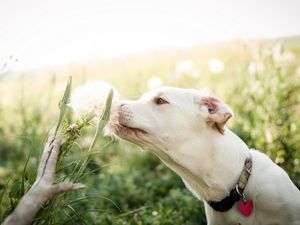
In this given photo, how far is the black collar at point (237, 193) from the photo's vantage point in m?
2.87

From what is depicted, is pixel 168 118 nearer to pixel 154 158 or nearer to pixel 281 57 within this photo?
pixel 281 57

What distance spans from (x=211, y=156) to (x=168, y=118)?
41cm

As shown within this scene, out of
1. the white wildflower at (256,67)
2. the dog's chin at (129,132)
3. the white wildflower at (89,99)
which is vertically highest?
the white wildflower at (89,99)

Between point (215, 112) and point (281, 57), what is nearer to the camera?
point (215, 112)

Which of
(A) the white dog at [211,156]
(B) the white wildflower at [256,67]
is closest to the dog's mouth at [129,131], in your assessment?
(A) the white dog at [211,156]

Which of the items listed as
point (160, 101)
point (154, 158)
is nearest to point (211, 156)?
point (160, 101)

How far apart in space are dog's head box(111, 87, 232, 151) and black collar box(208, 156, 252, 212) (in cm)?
32

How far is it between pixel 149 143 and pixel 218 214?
2.51 ft

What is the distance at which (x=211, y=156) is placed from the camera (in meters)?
2.89

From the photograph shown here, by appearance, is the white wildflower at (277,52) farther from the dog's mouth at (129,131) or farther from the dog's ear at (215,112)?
the dog's mouth at (129,131)

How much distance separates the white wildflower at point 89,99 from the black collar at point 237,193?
114cm

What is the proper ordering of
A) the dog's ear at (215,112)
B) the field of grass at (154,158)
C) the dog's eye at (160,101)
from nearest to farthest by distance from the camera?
the dog's ear at (215,112) → the dog's eye at (160,101) → the field of grass at (154,158)

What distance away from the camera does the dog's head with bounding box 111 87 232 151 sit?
280cm

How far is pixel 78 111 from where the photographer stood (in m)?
2.43
